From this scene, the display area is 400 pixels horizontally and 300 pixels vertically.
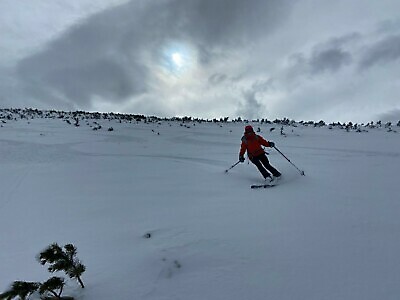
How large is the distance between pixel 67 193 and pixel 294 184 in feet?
20.4

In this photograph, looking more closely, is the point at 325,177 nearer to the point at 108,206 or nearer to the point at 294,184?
the point at 294,184

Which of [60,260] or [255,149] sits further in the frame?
[255,149]

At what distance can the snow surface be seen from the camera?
12.1 feet

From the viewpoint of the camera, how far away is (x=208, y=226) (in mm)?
5457

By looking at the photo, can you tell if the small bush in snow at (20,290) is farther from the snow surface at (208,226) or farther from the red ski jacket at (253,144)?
the red ski jacket at (253,144)

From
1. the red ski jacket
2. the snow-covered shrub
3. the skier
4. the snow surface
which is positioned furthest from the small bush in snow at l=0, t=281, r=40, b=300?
the red ski jacket

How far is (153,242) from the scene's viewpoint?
4.97 meters

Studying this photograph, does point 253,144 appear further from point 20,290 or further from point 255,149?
point 20,290

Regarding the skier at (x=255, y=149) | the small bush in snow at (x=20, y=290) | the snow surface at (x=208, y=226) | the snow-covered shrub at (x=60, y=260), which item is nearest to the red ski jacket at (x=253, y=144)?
the skier at (x=255, y=149)

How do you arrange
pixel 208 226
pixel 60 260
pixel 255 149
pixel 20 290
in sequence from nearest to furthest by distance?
pixel 20 290 → pixel 60 260 → pixel 208 226 → pixel 255 149

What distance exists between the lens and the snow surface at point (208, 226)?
3.70m

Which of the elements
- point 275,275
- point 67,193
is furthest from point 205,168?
point 275,275

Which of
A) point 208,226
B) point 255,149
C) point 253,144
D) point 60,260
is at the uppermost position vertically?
point 253,144

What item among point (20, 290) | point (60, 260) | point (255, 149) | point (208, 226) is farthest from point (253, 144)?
point (20, 290)
